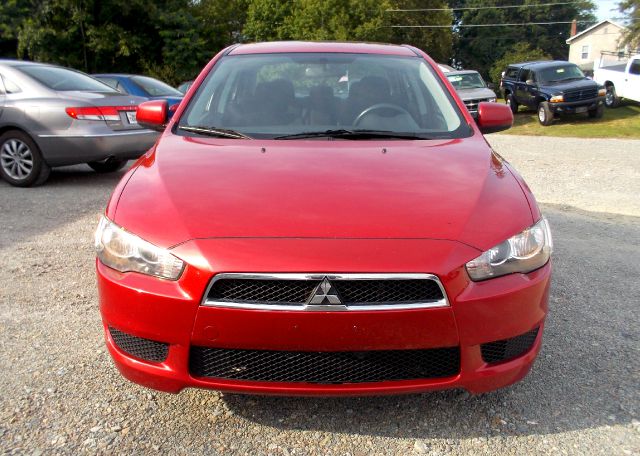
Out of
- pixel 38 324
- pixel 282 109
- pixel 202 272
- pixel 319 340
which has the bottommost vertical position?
pixel 38 324

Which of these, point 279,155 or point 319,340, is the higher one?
point 279,155

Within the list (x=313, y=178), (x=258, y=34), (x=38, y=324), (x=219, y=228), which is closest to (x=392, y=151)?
(x=313, y=178)

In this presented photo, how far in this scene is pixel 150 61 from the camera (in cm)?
3309

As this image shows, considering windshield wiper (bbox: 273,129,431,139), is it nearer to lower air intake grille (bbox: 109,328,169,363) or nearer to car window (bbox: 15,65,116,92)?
lower air intake grille (bbox: 109,328,169,363)

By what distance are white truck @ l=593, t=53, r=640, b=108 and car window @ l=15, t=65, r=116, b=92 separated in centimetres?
1871

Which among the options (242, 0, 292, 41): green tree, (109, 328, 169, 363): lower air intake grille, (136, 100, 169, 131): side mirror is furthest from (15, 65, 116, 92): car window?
(242, 0, 292, 41): green tree

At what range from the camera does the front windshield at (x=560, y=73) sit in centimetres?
2034

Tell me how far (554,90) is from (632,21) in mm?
19817

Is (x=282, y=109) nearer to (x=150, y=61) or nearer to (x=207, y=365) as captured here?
(x=207, y=365)

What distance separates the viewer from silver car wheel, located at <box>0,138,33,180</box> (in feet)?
24.1

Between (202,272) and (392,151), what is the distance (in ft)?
4.16

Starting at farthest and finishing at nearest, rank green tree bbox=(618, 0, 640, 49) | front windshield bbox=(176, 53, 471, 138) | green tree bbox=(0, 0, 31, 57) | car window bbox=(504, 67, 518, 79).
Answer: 1. green tree bbox=(618, 0, 640, 49)
2. green tree bbox=(0, 0, 31, 57)
3. car window bbox=(504, 67, 518, 79)
4. front windshield bbox=(176, 53, 471, 138)

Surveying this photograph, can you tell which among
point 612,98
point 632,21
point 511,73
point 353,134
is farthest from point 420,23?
point 353,134

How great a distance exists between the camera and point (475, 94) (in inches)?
782
